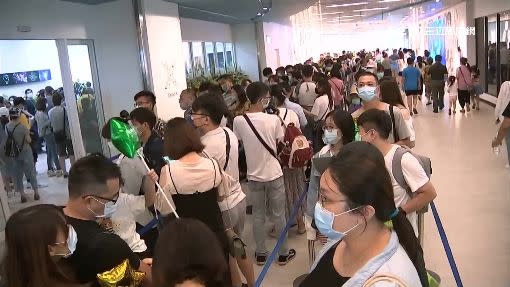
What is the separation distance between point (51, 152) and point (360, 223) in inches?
369

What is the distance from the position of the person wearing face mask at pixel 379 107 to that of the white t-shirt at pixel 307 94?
325cm

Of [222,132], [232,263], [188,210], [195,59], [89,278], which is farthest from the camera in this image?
[195,59]

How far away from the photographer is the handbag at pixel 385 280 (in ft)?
4.72

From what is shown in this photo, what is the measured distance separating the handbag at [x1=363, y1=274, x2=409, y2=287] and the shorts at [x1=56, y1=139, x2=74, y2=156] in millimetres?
→ 8266

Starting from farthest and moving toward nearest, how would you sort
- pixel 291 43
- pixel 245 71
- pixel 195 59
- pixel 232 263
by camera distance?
pixel 291 43 → pixel 245 71 → pixel 195 59 → pixel 232 263

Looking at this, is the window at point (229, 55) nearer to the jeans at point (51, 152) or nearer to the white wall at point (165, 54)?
the white wall at point (165, 54)

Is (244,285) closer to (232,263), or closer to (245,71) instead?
(232,263)

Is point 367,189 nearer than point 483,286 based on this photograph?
Yes

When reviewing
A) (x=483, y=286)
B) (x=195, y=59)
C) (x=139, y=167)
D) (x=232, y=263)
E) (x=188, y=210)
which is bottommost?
(x=483, y=286)

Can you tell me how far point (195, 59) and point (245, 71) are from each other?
13.2ft

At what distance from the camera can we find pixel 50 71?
16953 mm

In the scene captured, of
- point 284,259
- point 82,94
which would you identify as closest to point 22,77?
point 82,94

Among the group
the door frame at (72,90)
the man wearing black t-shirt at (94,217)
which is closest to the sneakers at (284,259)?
the man wearing black t-shirt at (94,217)

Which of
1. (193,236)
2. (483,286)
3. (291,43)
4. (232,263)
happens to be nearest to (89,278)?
(193,236)
